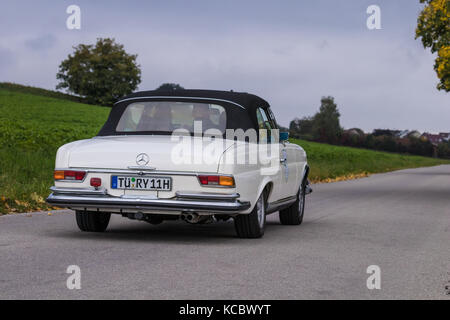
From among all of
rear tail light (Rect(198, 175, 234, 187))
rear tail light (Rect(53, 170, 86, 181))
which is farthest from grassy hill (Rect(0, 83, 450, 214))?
rear tail light (Rect(198, 175, 234, 187))

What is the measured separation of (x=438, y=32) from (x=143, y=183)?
2132 centimetres

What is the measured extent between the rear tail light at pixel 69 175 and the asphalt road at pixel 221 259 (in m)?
0.70

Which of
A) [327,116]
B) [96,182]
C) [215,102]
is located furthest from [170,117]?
[327,116]

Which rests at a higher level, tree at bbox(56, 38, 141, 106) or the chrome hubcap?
tree at bbox(56, 38, 141, 106)

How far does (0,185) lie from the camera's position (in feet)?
46.6

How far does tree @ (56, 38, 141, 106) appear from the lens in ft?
335

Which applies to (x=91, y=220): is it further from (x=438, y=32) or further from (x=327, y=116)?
(x=327, y=116)

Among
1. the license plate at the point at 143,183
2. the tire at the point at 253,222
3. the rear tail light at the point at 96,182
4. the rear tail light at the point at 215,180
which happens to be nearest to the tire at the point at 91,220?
the rear tail light at the point at 96,182

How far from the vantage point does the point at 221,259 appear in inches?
294

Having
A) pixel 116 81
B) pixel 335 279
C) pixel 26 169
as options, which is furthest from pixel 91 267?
pixel 116 81

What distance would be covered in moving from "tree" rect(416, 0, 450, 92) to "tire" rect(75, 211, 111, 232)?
16.0 meters

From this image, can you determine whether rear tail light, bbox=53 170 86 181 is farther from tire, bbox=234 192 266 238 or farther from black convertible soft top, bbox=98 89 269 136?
tire, bbox=234 192 266 238

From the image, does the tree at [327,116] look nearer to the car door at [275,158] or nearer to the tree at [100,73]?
the tree at [100,73]
